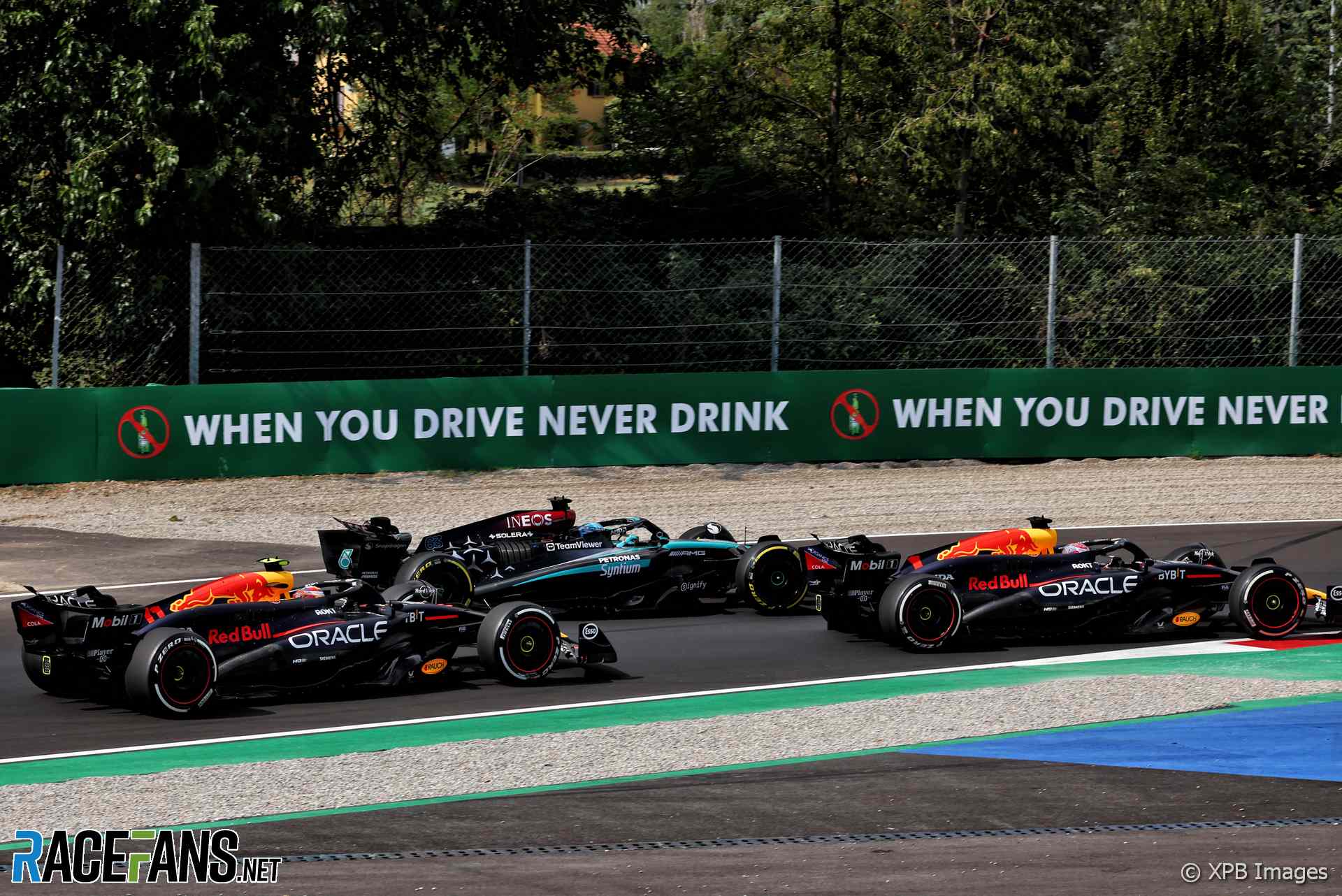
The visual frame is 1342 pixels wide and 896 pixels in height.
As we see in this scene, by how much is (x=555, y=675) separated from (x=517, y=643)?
549 mm

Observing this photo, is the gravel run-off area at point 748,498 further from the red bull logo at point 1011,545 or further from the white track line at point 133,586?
the red bull logo at point 1011,545

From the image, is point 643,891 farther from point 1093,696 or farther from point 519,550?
point 519,550

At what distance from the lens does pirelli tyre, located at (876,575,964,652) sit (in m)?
12.0

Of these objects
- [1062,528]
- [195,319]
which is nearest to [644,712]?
[1062,528]

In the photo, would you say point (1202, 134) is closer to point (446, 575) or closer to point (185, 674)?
point (446, 575)

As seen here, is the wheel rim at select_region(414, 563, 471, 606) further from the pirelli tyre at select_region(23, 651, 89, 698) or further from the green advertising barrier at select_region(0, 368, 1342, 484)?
the green advertising barrier at select_region(0, 368, 1342, 484)

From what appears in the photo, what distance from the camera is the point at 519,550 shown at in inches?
544

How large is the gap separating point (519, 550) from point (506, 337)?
909 centimetres

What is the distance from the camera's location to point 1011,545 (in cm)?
1255

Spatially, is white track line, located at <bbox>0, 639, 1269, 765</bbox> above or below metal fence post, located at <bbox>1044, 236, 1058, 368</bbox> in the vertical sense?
below

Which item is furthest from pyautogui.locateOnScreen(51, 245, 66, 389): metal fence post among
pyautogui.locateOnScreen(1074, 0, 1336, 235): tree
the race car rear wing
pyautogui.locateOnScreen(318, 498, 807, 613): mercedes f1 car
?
pyautogui.locateOnScreen(1074, 0, 1336, 235): tree

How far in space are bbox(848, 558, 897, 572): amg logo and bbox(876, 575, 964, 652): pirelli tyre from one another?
262 mm

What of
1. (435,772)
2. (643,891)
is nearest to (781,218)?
(435,772)

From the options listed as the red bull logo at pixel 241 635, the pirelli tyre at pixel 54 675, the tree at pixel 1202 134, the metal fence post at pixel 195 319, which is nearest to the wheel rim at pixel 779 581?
the red bull logo at pixel 241 635
